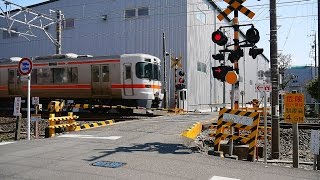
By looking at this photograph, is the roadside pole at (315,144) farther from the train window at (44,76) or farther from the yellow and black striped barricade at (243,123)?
the train window at (44,76)

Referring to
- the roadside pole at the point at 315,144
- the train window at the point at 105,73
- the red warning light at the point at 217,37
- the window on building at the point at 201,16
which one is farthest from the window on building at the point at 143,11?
the roadside pole at the point at 315,144

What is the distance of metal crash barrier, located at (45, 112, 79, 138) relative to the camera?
40.7 ft

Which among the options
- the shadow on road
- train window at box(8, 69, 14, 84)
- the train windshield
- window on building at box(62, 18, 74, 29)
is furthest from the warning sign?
window on building at box(62, 18, 74, 29)

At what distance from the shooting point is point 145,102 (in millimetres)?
20266

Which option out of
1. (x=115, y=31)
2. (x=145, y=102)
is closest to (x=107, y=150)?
(x=145, y=102)

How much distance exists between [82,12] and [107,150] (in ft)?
98.7

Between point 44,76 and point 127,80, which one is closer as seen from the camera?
point 127,80

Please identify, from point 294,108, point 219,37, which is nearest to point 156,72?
point 219,37

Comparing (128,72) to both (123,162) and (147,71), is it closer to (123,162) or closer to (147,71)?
(147,71)

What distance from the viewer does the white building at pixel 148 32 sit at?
3269cm

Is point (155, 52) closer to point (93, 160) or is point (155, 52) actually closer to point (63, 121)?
point (63, 121)

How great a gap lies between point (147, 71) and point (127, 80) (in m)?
1.31

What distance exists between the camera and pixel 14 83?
24094 millimetres

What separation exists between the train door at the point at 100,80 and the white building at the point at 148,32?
12.0m
